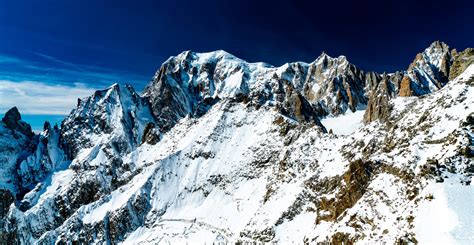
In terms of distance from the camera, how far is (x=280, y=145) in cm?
14312

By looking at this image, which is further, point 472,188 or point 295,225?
point 295,225

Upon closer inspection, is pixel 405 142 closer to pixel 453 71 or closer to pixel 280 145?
pixel 453 71

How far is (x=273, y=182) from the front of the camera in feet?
423

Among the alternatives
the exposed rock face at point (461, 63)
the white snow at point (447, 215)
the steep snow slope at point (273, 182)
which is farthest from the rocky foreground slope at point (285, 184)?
the exposed rock face at point (461, 63)

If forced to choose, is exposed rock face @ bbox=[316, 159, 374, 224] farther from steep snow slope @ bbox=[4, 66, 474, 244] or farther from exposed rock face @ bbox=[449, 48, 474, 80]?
exposed rock face @ bbox=[449, 48, 474, 80]

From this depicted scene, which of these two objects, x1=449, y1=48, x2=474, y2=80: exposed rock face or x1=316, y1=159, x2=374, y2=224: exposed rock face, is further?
x1=449, y1=48, x2=474, y2=80: exposed rock face

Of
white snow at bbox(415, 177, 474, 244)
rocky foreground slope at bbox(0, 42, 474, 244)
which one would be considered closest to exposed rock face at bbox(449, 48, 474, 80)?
rocky foreground slope at bbox(0, 42, 474, 244)

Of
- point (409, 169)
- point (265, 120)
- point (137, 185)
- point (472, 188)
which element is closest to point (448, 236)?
point (472, 188)

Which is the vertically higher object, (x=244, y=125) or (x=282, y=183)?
(x=244, y=125)

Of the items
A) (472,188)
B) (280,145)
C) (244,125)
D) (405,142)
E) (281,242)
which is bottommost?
(281,242)

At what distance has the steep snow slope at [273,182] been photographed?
214ft

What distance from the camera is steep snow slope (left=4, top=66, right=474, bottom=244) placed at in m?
65.2

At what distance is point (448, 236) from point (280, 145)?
9490cm

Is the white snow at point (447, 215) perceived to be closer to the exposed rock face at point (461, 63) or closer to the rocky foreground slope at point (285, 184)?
the rocky foreground slope at point (285, 184)
